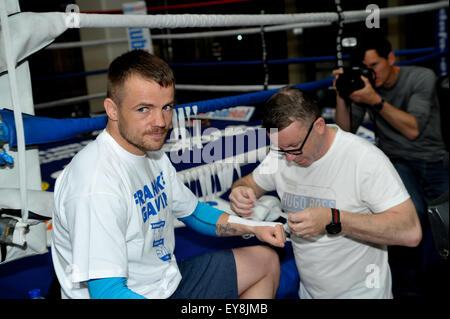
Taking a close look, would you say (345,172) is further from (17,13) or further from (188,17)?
(17,13)

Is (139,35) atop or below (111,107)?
atop

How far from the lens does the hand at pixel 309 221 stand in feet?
3.70

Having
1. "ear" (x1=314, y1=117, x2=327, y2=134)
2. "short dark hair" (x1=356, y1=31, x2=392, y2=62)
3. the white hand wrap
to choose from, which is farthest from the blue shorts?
"short dark hair" (x1=356, y1=31, x2=392, y2=62)

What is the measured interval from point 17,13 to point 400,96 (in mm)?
1717

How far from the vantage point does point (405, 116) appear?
187 centimetres

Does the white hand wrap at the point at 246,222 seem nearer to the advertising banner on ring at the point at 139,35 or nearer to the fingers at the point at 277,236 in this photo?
the fingers at the point at 277,236

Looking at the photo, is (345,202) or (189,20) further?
(189,20)

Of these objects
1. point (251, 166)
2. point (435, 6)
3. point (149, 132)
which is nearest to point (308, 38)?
point (435, 6)

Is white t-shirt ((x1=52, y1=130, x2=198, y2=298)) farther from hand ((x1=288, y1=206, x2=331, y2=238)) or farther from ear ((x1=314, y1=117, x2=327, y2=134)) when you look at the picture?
ear ((x1=314, y1=117, x2=327, y2=134))

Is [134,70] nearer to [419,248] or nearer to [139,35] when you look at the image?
[419,248]

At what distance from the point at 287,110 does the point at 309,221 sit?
1.08 ft

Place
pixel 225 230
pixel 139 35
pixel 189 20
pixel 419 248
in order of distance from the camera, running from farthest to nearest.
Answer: pixel 139 35
pixel 419 248
pixel 189 20
pixel 225 230

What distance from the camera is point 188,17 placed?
1396 mm

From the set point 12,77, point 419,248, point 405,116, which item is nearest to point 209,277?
point 12,77
